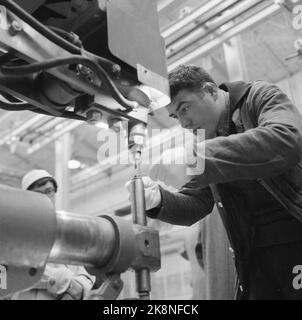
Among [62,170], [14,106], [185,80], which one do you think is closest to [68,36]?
[14,106]

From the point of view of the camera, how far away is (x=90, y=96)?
70 centimetres

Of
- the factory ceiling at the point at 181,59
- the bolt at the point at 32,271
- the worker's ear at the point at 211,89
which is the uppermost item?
the factory ceiling at the point at 181,59

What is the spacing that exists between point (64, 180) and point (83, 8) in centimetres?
212

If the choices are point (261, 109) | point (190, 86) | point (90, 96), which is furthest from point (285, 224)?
point (90, 96)

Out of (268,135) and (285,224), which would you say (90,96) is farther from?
(285,224)

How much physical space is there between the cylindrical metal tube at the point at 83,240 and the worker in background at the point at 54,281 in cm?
36

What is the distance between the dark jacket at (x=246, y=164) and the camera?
34.9 inches

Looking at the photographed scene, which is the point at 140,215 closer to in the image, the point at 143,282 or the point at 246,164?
the point at 143,282

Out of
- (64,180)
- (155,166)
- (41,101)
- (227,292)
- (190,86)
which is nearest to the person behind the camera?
(41,101)

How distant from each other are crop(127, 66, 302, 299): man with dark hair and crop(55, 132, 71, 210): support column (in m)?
1.55

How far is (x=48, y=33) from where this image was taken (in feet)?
2.01

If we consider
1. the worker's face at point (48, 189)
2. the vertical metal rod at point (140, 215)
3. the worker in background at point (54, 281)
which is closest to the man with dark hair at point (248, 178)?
the vertical metal rod at point (140, 215)

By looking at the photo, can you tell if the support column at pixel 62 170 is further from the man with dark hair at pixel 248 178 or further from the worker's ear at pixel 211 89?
the worker's ear at pixel 211 89

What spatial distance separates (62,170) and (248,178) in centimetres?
205
